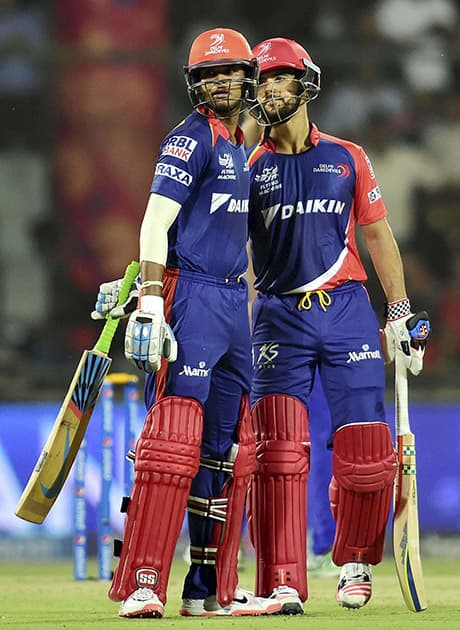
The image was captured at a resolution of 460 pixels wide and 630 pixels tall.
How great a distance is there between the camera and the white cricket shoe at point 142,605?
417 centimetres

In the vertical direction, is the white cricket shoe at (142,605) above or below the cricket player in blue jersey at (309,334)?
below

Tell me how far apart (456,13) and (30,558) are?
518cm

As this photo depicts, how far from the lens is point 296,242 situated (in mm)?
4746

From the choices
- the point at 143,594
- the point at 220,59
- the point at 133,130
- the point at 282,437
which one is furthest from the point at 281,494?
the point at 133,130

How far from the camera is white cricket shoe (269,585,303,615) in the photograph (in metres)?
4.46

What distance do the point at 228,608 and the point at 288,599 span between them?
19 cm

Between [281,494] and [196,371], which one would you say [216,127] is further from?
[281,494]

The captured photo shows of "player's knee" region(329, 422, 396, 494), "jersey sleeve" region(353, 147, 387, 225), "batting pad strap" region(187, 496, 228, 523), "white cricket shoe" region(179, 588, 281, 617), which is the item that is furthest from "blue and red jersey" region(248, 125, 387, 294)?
"white cricket shoe" region(179, 588, 281, 617)

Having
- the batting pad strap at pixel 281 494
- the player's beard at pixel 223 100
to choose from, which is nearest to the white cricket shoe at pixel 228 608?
the batting pad strap at pixel 281 494

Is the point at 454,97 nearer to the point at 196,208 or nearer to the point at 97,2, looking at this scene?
the point at 97,2

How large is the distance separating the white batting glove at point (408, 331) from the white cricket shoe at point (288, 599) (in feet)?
2.76

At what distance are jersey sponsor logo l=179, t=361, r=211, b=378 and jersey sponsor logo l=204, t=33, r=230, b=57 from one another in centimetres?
94

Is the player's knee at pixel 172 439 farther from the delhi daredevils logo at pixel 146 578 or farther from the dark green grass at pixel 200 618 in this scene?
the dark green grass at pixel 200 618

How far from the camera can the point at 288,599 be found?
449 centimetres
